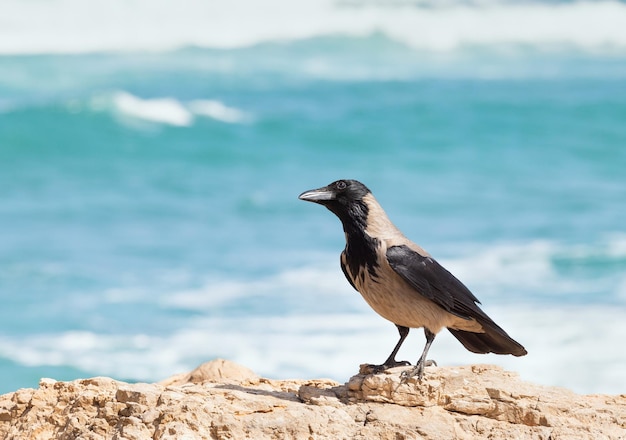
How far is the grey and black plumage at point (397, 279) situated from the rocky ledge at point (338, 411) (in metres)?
0.30

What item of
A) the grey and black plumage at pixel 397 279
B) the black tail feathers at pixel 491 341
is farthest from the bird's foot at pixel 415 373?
the black tail feathers at pixel 491 341

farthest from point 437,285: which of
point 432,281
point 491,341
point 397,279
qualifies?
point 491,341

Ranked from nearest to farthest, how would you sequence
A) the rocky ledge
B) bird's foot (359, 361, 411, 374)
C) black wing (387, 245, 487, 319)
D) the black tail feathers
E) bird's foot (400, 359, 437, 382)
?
the rocky ledge, bird's foot (400, 359, 437, 382), black wing (387, 245, 487, 319), bird's foot (359, 361, 411, 374), the black tail feathers

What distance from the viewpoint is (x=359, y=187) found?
25.1 feet

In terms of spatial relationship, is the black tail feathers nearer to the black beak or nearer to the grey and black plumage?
the grey and black plumage

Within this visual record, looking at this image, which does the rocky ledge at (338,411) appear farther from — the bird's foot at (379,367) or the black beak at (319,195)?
the black beak at (319,195)

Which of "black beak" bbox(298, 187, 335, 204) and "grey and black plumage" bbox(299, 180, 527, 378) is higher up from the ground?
"black beak" bbox(298, 187, 335, 204)

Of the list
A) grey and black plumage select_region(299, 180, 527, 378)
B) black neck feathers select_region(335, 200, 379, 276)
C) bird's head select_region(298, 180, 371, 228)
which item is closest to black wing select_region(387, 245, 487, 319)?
grey and black plumage select_region(299, 180, 527, 378)

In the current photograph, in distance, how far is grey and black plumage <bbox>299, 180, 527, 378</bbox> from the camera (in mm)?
7266

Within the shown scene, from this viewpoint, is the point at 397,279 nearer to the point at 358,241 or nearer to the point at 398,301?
the point at 398,301

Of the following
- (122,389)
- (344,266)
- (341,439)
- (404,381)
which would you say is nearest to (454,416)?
(404,381)

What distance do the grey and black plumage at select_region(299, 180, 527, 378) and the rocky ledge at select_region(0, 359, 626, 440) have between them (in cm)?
30

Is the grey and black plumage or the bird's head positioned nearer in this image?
the grey and black plumage

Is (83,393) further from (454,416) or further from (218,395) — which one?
(454,416)
